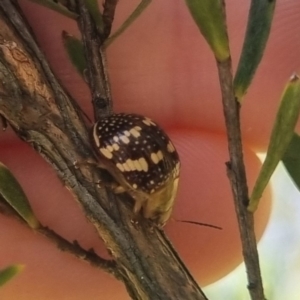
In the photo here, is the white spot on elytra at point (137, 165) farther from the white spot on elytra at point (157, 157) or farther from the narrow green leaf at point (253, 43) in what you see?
the narrow green leaf at point (253, 43)

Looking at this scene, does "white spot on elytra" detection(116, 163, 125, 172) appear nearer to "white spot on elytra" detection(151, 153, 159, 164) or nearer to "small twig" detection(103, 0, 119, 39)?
"white spot on elytra" detection(151, 153, 159, 164)

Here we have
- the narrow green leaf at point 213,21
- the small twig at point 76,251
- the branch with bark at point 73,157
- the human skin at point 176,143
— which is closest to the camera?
the narrow green leaf at point 213,21

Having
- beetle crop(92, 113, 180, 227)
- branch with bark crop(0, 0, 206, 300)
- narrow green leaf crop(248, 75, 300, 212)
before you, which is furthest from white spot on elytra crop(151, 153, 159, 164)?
narrow green leaf crop(248, 75, 300, 212)

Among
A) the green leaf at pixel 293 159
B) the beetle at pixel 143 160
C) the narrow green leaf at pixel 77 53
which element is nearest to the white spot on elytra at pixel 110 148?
the beetle at pixel 143 160

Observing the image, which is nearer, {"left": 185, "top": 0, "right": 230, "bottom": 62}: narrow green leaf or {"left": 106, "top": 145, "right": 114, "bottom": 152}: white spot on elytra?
{"left": 185, "top": 0, "right": 230, "bottom": 62}: narrow green leaf

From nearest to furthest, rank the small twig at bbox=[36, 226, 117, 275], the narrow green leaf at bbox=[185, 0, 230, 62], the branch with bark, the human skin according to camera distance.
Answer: the narrow green leaf at bbox=[185, 0, 230, 62]
the branch with bark
the small twig at bbox=[36, 226, 117, 275]
the human skin
